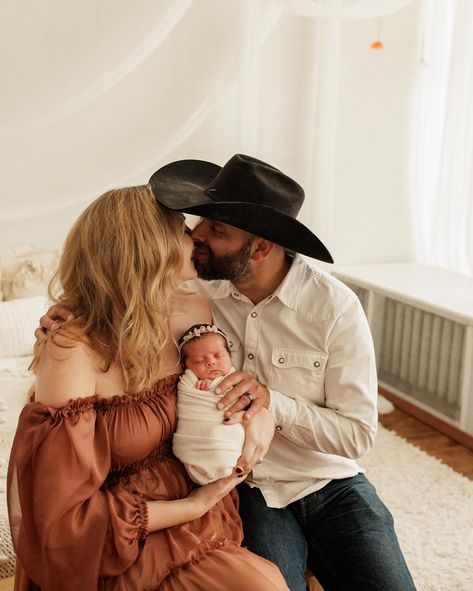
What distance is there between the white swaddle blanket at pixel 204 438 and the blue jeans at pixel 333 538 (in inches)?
10.6

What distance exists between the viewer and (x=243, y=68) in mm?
2977

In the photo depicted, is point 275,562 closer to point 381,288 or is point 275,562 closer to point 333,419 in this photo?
point 333,419

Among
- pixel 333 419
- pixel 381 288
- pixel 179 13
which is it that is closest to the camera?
pixel 333 419

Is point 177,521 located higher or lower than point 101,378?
lower

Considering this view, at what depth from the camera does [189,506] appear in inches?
52.6

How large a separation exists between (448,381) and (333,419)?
188 centimetres

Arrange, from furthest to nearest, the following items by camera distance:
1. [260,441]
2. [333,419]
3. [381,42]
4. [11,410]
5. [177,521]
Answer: [381,42], [11,410], [333,419], [260,441], [177,521]

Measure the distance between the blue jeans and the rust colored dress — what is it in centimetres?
18

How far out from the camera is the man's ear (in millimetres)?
1654

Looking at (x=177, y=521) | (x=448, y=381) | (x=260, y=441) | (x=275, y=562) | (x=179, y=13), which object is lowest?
(x=448, y=381)

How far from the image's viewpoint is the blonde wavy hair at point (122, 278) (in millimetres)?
1346

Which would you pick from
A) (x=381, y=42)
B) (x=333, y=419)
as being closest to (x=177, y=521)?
(x=333, y=419)

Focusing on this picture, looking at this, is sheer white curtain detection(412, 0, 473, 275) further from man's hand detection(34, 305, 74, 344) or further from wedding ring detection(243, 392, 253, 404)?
man's hand detection(34, 305, 74, 344)

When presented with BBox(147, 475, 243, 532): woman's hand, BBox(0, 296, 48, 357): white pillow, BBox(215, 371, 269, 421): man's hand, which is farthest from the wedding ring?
BBox(0, 296, 48, 357): white pillow
